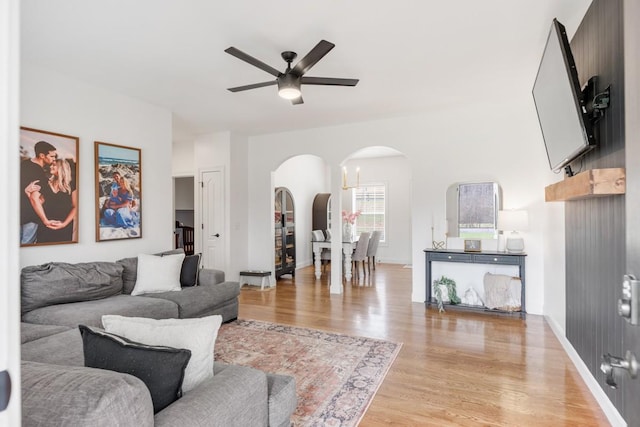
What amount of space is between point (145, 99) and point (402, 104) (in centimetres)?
326

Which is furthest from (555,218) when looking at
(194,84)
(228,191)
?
(228,191)

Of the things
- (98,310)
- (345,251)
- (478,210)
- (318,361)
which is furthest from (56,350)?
(345,251)

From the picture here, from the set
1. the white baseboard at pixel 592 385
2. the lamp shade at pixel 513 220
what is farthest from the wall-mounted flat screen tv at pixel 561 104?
the lamp shade at pixel 513 220

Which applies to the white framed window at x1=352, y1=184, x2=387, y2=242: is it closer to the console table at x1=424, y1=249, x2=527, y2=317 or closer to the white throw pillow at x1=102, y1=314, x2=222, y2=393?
the console table at x1=424, y1=249, x2=527, y2=317

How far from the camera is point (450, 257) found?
15.2 feet

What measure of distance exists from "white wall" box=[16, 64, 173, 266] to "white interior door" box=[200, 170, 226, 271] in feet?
4.26

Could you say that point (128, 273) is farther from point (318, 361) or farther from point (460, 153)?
point (460, 153)

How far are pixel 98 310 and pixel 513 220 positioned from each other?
14.7ft

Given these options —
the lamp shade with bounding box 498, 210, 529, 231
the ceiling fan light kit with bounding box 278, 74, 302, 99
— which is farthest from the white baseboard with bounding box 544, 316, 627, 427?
the ceiling fan light kit with bounding box 278, 74, 302, 99

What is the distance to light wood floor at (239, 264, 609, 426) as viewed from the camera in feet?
7.32

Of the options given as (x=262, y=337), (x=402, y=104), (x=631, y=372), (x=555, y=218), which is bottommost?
(x=262, y=337)

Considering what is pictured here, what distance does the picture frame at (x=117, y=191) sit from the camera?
3.89 m

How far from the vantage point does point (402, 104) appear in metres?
4.58

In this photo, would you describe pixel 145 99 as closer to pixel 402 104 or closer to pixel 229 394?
pixel 402 104
